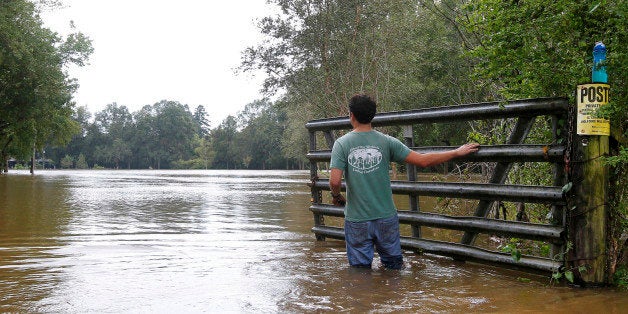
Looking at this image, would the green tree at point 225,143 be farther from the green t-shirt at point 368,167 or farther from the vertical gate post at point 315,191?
the green t-shirt at point 368,167

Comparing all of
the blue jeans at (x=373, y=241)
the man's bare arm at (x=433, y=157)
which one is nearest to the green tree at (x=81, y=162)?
the blue jeans at (x=373, y=241)

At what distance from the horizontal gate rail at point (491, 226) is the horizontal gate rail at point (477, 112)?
3.23 feet

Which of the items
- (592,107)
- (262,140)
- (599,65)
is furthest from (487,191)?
(262,140)

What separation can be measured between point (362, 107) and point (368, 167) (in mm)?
545

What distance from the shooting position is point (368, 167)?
17.5ft

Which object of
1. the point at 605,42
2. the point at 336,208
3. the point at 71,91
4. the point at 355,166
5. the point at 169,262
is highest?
the point at 71,91

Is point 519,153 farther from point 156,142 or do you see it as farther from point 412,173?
point 156,142

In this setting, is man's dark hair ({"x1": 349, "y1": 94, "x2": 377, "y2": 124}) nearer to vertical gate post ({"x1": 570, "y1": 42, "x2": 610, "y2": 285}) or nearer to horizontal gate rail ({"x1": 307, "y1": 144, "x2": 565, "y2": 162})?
horizontal gate rail ({"x1": 307, "y1": 144, "x2": 565, "y2": 162})

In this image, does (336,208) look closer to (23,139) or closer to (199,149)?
(23,139)

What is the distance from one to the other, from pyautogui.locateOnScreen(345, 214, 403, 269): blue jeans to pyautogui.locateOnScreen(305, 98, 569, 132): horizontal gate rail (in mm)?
1313

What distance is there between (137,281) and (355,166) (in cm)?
220

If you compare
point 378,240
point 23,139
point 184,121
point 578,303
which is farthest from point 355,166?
point 184,121

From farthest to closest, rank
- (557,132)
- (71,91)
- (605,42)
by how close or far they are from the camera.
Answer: (71,91), (557,132), (605,42)

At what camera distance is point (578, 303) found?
426 centimetres
